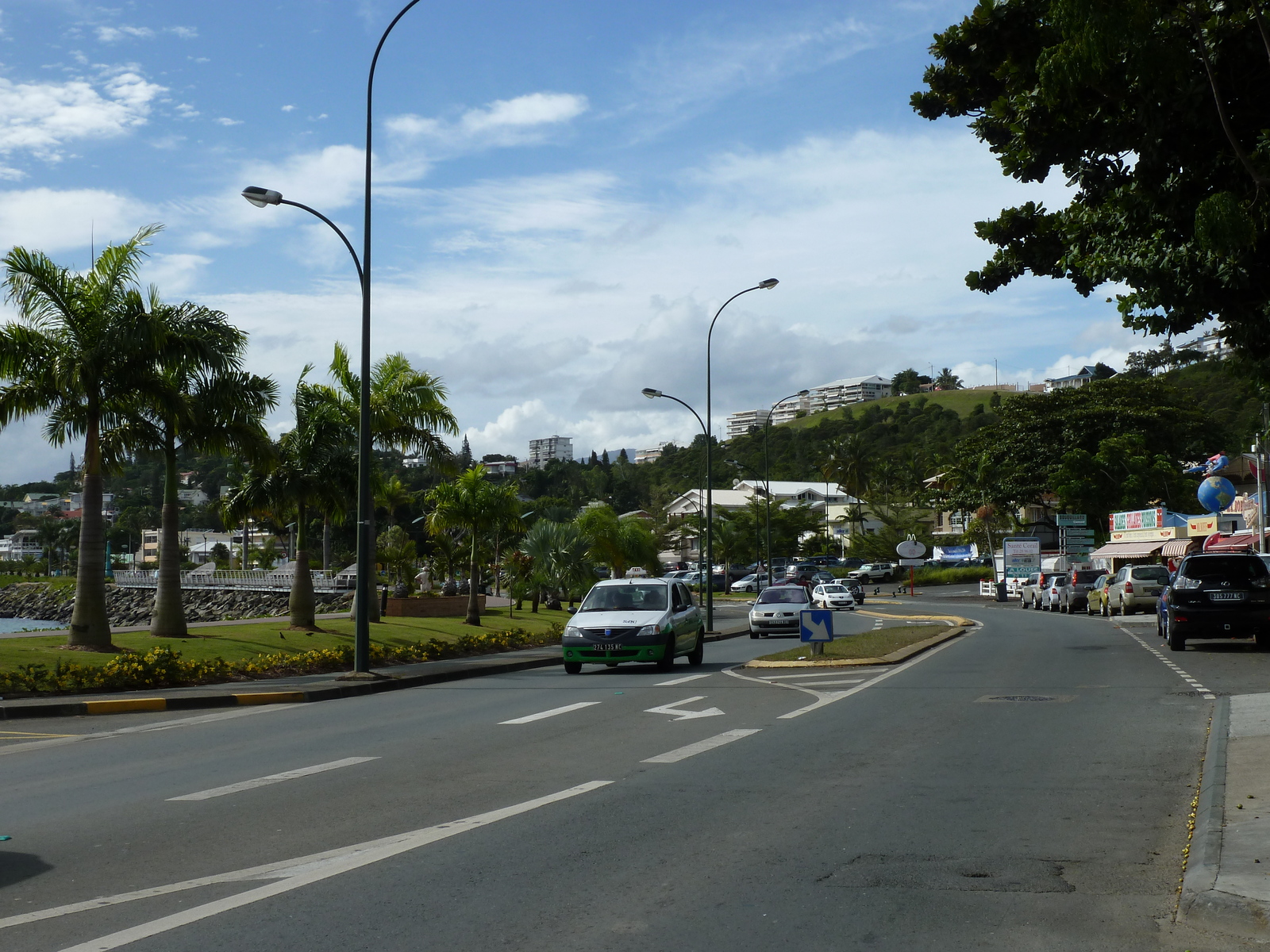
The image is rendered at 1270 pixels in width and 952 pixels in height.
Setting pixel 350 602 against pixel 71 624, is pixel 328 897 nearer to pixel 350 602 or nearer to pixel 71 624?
pixel 71 624

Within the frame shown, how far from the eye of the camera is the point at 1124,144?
38.2ft

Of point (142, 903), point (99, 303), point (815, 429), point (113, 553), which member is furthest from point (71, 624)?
point (815, 429)

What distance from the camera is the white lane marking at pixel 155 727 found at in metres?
12.0

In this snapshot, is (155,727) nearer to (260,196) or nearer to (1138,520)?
(260,196)

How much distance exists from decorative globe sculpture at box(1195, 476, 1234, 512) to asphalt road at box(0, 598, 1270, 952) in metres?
39.8

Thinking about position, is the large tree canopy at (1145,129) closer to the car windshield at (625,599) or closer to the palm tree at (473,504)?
the car windshield at (625,599)

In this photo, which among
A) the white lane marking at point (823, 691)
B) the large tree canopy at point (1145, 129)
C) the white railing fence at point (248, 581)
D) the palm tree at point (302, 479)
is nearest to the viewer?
the large tree canopy at point (1145, 129)

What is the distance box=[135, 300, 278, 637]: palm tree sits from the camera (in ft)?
68.8

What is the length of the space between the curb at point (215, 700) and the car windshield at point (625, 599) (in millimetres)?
2638

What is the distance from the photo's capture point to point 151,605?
6688cm

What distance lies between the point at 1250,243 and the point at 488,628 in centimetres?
2421

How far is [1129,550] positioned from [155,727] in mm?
52015

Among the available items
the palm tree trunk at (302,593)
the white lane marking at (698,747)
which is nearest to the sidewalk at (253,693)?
the palm tree trunk at (302,593)

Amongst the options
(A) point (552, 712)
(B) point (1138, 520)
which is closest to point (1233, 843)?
(A) point (552, 712)
